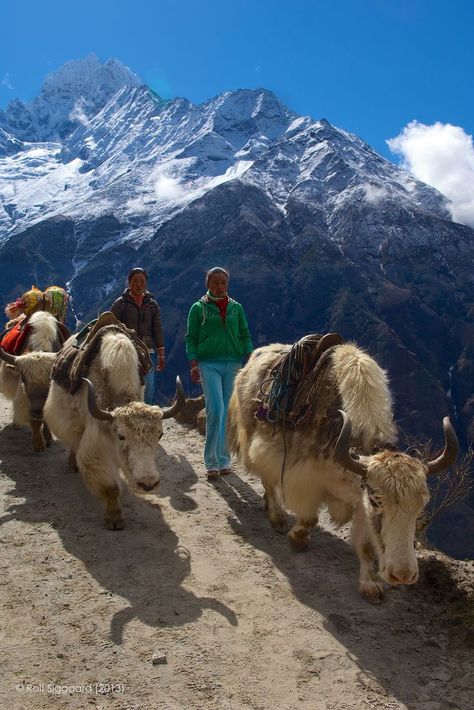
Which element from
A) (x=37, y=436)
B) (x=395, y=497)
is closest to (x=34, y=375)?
(x=37, y=436)

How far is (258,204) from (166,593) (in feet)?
327

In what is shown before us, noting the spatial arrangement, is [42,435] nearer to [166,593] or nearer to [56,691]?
[166,593]

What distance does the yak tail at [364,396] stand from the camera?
3395 millimetres

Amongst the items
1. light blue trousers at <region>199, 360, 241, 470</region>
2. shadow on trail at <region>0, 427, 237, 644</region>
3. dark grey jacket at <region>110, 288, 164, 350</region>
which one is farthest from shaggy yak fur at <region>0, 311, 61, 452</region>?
light blue trousers at <region>199, 360, 241, 470</region>

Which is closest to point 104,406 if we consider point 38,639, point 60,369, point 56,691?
point 60,369

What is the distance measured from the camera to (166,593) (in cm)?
326

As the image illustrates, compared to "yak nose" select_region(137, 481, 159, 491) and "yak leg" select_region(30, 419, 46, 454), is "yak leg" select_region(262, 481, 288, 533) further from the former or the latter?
"yak leg" select_region(30, 419, 46, 454)

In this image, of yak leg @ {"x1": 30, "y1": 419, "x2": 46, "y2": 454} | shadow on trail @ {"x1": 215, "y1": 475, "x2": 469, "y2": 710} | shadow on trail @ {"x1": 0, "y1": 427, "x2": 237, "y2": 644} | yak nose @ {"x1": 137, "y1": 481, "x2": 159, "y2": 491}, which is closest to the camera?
shadow on trail @ {"x1": 215, "y1": 475, "x2": 469, "y2": 710}

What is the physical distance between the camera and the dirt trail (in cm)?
249

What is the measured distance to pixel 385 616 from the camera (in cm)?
311

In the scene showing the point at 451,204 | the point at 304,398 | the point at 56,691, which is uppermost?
the point at 451,204

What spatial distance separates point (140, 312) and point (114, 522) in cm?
252

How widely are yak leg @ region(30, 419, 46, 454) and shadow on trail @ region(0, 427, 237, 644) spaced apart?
100 mm

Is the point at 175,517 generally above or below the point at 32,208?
below
